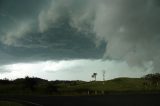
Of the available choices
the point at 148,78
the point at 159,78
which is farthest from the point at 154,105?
the point at 148,78

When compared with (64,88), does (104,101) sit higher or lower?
lower

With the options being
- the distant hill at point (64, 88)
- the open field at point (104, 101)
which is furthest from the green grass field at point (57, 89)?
the open field at point (104, 101)

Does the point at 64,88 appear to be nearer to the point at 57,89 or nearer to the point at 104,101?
the point at 57,89

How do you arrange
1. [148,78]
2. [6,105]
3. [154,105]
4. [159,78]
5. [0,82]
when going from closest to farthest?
[154,105] < [6,105] < [0,82] < [159,78] < [148,78]

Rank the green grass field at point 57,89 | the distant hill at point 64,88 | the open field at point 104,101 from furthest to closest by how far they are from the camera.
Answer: the distant hill at point 64,88
the green grass field at point 57,89
the open field at point 104,101

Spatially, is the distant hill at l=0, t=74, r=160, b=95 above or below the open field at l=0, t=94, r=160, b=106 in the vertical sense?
above

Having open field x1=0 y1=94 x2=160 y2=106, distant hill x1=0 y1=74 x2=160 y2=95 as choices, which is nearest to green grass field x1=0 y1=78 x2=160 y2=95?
distant hill x1=0 y1=74 x2=160 y2=95

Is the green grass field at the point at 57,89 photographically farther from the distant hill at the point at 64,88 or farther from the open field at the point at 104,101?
the open field at the point at 104,101

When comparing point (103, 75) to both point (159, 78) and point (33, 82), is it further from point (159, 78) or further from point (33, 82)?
point (33, 82)

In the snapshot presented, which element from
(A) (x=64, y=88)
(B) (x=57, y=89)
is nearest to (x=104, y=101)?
(B) (x=57, y=89)

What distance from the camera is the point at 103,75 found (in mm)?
191000

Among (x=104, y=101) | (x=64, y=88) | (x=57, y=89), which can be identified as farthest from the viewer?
(x=64, y=88)

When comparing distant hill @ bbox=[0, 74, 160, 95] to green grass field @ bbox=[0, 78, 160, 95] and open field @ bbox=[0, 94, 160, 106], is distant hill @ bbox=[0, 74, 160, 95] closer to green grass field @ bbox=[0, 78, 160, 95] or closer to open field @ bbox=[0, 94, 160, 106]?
green grass field @ bbox=[0, 78, 160, 95]

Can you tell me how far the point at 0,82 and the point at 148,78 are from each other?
8797cm
